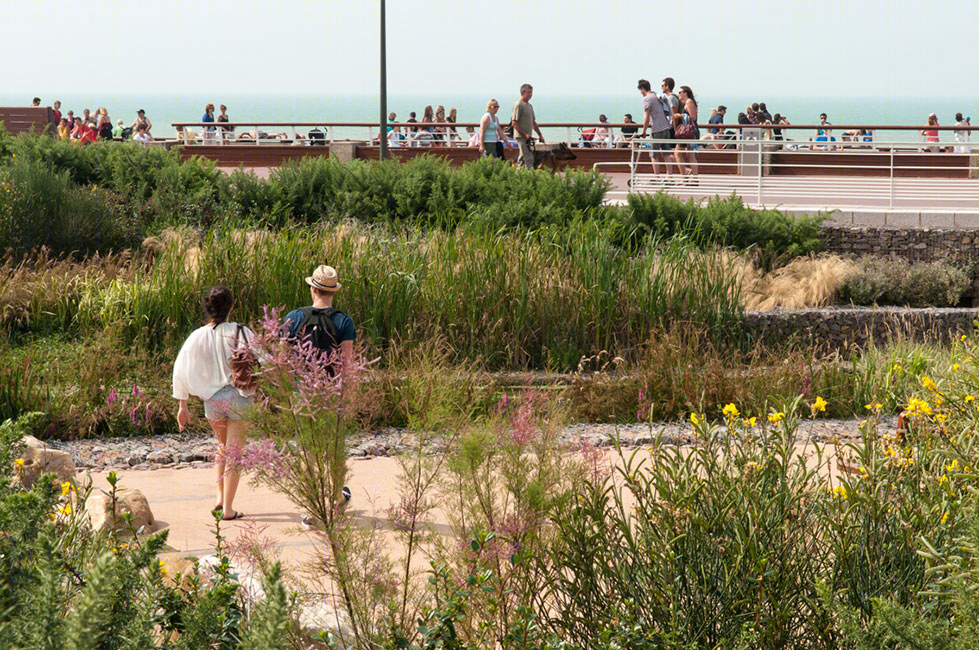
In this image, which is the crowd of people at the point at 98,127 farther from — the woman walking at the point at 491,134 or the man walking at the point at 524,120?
the man walking at the point at 524,120

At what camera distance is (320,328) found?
584 centimetres

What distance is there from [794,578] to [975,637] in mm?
730

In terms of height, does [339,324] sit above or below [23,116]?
below

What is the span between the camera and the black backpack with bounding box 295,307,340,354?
582 cm

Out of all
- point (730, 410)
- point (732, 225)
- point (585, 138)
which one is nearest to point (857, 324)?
point (732, 225)

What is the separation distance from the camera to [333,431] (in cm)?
332

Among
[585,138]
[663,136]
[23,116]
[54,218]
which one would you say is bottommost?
[54,218]

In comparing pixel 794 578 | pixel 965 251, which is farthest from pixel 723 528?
pixel 965 251

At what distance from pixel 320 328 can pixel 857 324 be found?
24.5ft

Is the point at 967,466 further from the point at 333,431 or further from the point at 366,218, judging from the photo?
the point at 366,218

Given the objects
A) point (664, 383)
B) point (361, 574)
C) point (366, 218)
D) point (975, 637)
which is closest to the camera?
point (975, 637)

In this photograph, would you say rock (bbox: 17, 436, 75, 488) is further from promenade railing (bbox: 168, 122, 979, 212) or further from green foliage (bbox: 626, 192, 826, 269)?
promenade railing (bbox: 168, 122, 979, 212)

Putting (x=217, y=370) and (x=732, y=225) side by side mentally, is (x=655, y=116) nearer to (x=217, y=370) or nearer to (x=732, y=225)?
(x=732, y=225)

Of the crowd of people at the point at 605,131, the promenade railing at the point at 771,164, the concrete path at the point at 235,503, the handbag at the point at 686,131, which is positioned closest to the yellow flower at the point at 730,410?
the concrete path at the point at 235,503
